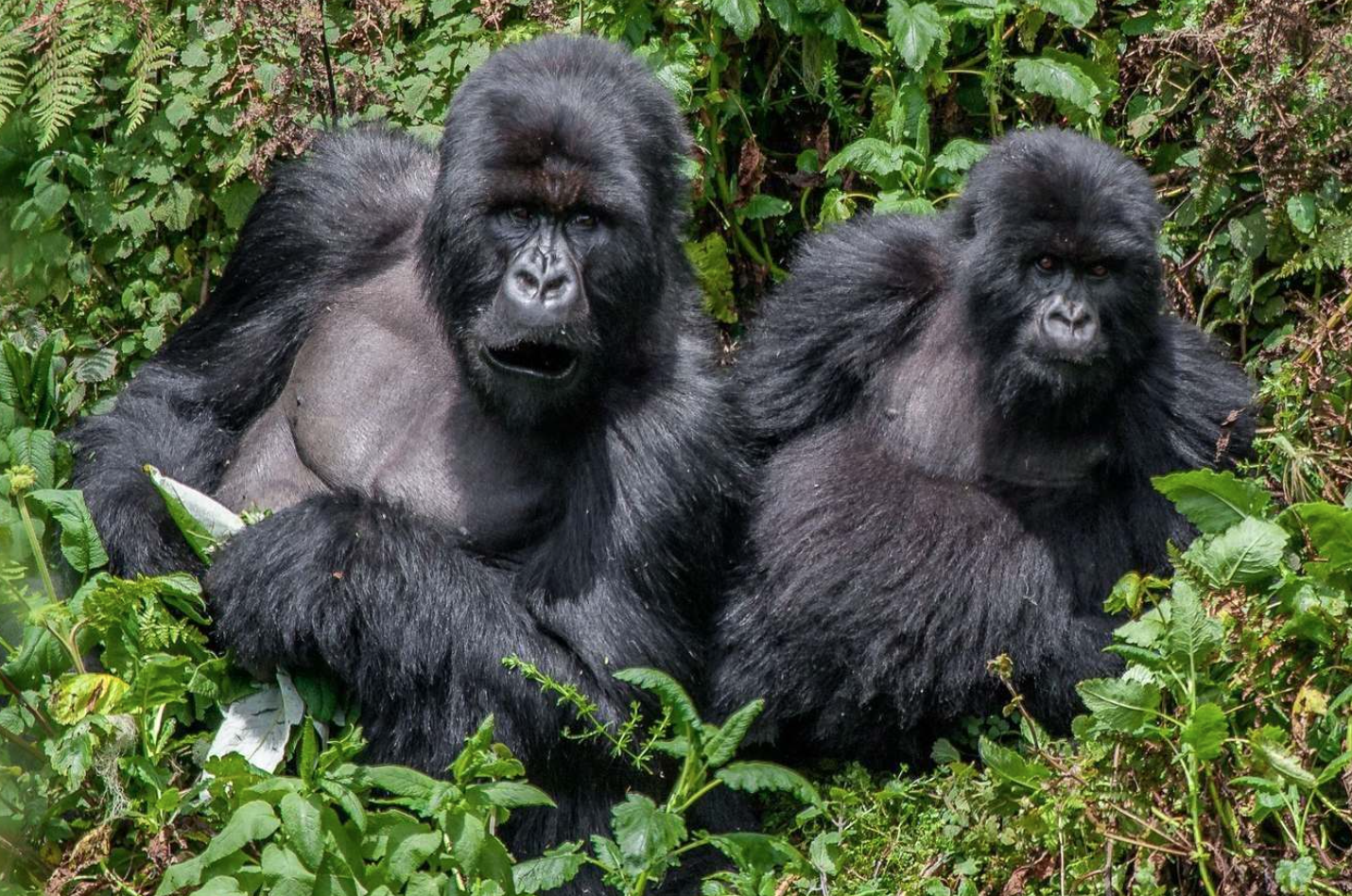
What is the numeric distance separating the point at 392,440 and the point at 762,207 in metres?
1.77

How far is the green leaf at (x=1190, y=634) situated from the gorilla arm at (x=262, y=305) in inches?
88.6

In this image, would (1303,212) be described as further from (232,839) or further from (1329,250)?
(232,839)

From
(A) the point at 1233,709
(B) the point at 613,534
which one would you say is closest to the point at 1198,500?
(A) the point at 1233,709

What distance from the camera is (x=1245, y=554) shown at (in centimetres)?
358

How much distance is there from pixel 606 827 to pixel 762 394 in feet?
4.28

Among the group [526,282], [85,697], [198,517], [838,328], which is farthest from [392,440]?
[838,328]

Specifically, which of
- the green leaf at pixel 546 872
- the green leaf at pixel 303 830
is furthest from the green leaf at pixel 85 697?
the green leaf at pixel 546 872

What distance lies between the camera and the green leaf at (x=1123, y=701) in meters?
3.53

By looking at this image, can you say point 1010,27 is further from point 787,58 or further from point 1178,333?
point 1178,333

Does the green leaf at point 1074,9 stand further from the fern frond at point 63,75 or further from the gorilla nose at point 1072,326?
the fern frond at point 63,75

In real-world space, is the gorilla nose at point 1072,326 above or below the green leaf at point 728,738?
above

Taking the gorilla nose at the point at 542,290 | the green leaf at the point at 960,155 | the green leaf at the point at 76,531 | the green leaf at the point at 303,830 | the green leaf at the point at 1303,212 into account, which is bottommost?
the green leaf at the point at 303,830

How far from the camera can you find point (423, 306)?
15.0 ft

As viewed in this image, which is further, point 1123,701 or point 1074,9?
point 1074,9
